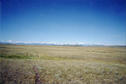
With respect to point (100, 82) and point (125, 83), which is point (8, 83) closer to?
point (100, 82)

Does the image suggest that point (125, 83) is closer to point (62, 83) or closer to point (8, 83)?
point (62, 83)

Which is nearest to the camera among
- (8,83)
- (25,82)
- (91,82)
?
(8,83)

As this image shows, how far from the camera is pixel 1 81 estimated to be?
573cm

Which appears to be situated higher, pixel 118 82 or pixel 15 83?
pixel 15 83

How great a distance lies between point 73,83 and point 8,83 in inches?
203

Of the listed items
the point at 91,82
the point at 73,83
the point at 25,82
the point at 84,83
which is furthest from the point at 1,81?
the point at 91,82

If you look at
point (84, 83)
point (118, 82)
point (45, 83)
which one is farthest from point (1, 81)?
point (118, 82)

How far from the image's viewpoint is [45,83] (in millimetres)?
5914

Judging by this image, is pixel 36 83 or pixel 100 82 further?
pixel 100 82

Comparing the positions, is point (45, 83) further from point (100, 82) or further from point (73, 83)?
point (100, 82)

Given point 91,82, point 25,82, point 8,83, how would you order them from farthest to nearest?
point 91,82 < point 25,82 < point 8,83

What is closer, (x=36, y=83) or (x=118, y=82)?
(x=36, y=83)

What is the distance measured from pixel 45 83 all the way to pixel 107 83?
5451 millimetres

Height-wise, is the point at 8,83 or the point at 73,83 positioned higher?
the point at 8,83
